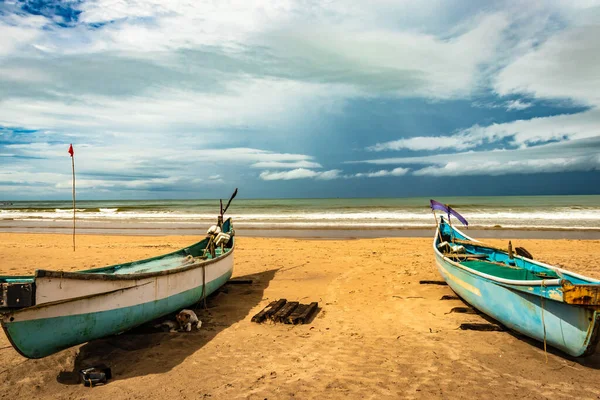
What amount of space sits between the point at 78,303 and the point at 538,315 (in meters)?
6.58

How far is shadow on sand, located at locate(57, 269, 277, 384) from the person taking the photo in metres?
5.47

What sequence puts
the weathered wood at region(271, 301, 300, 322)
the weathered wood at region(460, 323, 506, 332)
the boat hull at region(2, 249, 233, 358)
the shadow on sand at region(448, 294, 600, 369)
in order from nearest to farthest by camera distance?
the boat hull at region(2, 249, 233, 358) → the shadow on sand at region(448, 294, 600, 369) → the weathered wood at region(460, 323, 506, 332) → the weathered wood at region(271, 301, 300, 322)

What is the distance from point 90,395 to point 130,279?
1.66m

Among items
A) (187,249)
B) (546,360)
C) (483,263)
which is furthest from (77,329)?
(483,263)

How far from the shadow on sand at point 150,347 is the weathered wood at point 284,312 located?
778mm

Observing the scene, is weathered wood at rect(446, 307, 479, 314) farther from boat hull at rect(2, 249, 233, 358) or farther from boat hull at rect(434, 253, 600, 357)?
boat hull at rect(2, 249, 233, 358)

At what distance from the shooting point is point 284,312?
7.56 m

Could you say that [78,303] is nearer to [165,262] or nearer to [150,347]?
[150,347]

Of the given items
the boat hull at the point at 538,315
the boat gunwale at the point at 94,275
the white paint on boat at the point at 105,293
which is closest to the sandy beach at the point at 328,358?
the boat hull at the point at 538,315

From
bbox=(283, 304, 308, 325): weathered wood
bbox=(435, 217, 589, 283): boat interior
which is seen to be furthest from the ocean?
bbox=(283, 304, 308, 325): weathered wood

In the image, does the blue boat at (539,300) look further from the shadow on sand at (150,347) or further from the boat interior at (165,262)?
the boat interior at (165,262)

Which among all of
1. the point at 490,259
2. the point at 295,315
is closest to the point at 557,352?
the point at 490,259

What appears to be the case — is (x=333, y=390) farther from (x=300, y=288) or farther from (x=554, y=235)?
(x=554, y=235)

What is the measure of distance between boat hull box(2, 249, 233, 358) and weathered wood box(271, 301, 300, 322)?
1.79 metres
